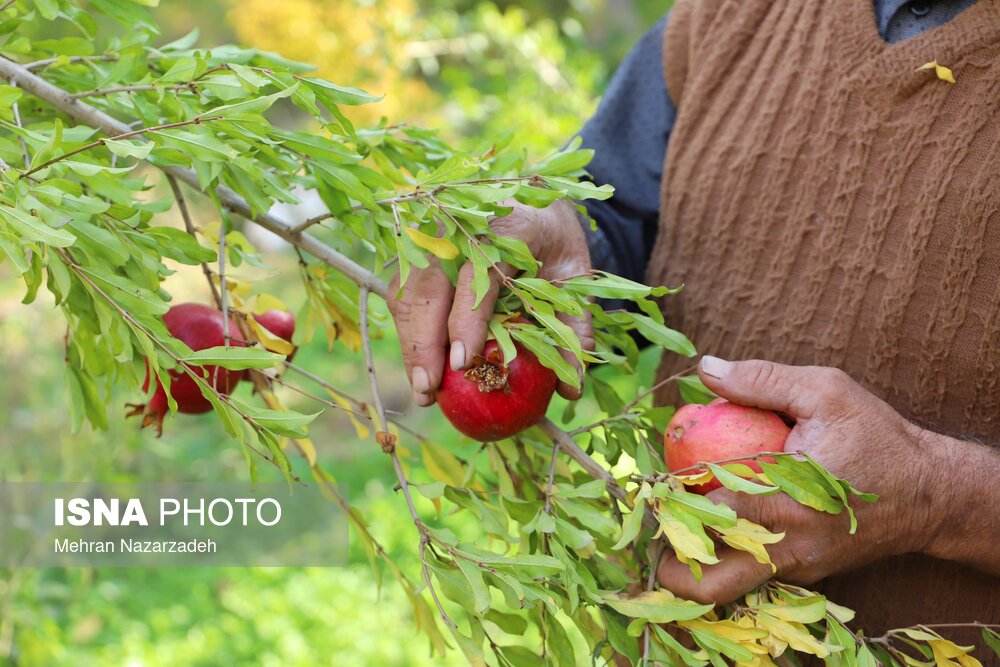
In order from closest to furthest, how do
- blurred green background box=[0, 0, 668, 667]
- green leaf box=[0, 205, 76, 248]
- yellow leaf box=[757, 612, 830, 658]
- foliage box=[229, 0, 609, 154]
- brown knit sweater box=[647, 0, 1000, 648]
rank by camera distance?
green leaf box=[0, 205, 76, 248]
yellow leaf box=[757, 612, 830, 658]
brown knit sweater box=[647, 0, 1000, 648]
blurred green background box=[0, 0, 668, 667]
foliage box=[229, 0, 609, 154]

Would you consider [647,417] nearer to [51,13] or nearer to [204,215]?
[51,13]

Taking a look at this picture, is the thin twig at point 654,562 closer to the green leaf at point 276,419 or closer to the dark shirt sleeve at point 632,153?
the green leaf at point 276,419

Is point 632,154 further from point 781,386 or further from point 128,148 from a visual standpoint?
point 128,148

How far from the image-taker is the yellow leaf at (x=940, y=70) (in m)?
1.12

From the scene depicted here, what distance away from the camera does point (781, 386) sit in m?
1.00

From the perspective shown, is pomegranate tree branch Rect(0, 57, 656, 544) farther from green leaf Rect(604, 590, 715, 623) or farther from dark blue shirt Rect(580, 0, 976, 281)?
dark blue shirt Rect(580, 0, 976, 281)

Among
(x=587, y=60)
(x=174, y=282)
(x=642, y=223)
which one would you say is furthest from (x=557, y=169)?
(x=174, y=282)

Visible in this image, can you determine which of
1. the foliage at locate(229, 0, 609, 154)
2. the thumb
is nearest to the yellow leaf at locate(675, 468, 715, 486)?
the thumb

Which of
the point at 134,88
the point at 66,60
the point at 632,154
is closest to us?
the point at 134,88

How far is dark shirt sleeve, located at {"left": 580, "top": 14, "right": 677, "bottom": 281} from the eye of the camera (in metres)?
1.42

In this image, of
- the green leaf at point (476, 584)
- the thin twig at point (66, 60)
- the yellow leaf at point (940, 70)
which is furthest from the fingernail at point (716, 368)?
the thin twig at point (66, 60)

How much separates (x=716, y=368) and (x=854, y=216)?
341 millimetres

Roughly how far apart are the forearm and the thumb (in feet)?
0.46

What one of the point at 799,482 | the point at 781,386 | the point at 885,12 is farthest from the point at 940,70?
the point at 799,482
